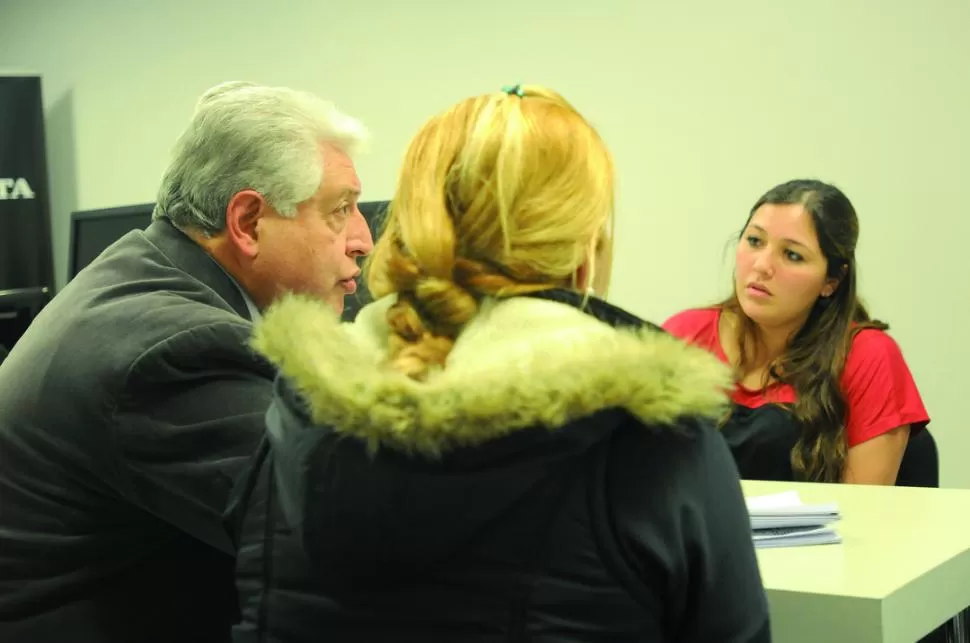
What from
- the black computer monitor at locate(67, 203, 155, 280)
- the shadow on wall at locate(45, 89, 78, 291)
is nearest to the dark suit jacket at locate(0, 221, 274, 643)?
the black computer monitor at locate(67, 203, 155, 280)

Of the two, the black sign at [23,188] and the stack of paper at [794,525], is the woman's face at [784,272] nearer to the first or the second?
the stack of paper at [794,525]

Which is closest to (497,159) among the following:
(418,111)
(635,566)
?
(635,566)

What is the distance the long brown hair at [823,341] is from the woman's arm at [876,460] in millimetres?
31

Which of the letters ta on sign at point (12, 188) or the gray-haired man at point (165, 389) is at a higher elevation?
the letters ta on sign at point (12, 188)

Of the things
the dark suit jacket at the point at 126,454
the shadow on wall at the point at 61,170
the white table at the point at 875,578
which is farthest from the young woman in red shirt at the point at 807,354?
the shadow on wall at the point at 61,170

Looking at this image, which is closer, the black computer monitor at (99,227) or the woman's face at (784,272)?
the woman's face at (784,272)

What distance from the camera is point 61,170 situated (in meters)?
4.95

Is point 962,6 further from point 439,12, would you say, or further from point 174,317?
point 174,317

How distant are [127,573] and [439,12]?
278 cm

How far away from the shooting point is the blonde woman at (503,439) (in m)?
0.92

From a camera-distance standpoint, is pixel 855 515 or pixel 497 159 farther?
pixel 855 515

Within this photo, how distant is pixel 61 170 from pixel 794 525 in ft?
13.6

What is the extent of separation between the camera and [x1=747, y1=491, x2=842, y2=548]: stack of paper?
160 cm

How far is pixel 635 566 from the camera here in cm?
97
